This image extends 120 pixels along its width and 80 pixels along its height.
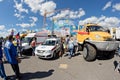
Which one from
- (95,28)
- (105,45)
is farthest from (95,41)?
(95,28)

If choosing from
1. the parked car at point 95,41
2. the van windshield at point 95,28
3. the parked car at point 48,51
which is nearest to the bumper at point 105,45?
the parked car at point 95,41

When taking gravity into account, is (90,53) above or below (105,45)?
below

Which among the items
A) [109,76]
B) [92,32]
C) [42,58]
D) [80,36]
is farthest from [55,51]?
[109,76]

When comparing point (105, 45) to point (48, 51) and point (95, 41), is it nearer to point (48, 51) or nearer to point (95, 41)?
point (95, 41)

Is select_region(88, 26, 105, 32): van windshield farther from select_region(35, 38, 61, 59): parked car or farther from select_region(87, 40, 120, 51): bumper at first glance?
select_region(35, 38, 61, 59): parked car

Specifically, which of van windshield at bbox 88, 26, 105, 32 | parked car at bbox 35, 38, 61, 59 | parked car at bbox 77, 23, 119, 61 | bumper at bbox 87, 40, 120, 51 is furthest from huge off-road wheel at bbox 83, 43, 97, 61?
parked car at bbox 35, 38, 61, 59

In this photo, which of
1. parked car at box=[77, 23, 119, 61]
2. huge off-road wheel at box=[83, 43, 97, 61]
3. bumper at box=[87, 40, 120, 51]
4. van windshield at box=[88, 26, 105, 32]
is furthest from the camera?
van windshield at box=[88, 26, 105, 32]

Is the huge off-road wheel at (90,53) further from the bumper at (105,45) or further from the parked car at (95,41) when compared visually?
the bumper at (105,45)

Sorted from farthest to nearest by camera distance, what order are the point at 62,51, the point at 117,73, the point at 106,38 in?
the point at 62,51
the point at 106,38
the point at 117,73

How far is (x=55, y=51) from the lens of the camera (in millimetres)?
13062

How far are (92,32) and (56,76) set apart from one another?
5.00 m

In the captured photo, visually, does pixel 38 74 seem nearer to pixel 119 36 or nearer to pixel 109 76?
pixel 109 76

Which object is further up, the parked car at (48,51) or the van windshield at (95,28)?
the van windshield at (95,28)

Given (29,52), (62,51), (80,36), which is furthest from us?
(29,52)
